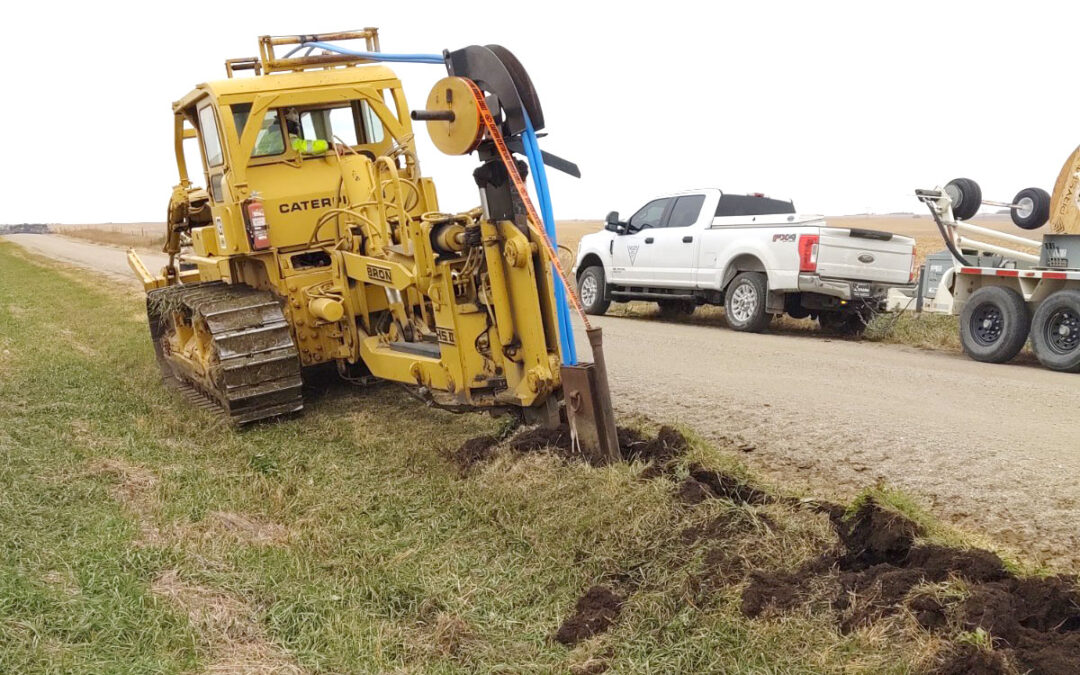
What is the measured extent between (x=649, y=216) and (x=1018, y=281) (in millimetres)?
6027

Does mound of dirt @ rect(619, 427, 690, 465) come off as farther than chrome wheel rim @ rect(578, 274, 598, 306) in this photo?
No

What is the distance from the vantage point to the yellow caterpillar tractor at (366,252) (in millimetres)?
5738

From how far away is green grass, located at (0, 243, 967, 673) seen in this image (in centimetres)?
379

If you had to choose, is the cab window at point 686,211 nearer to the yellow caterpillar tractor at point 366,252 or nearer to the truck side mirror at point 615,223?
the truck side mirror at point 615,223

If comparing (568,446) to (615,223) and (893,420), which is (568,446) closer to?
(893,420)

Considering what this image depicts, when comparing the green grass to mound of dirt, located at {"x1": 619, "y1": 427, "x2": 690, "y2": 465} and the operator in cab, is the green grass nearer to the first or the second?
mound of dirt, located at {"x1": 619, "y1": 427, "x2": 690, "y2": 465}

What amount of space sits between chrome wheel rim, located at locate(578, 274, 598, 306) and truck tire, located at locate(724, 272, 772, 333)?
3.04m

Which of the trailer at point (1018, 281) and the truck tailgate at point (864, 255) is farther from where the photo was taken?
the truck tailgate at point (864, 255)

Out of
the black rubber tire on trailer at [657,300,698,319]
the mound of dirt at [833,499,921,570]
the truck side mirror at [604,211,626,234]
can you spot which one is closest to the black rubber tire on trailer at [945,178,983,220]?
the black rubber tire on trailer at [657,300,698,319]

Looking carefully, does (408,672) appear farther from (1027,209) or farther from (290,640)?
(1027,209)

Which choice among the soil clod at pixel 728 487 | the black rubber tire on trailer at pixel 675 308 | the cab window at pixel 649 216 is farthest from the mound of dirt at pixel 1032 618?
the black rubber tire on trailer at pixel 675 308

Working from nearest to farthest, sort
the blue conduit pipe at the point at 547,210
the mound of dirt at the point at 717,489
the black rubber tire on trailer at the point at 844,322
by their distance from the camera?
the mound of dirt at the point at 717,489
the blue conduit pipe at the point at 547,210
the black rubber tire on trailer at the point at 844,322

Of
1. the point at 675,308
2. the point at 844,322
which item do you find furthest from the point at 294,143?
the point at 675,308

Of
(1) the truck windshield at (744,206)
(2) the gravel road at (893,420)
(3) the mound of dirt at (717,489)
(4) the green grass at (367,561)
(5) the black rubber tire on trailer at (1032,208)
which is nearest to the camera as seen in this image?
(4) the green grass at (367,561)
